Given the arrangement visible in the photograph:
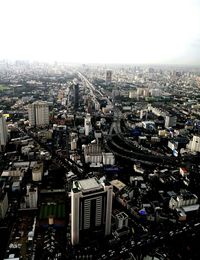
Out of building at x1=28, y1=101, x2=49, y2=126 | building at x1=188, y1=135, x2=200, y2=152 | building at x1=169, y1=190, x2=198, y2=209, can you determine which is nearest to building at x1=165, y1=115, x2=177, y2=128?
building at x1=188, y1=135, x2=200, y2=152

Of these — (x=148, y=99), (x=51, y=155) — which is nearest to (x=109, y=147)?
(x=51, y=155)

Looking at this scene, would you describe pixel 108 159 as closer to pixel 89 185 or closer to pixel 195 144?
pixel 89 185

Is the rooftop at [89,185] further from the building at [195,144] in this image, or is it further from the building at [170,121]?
the building at [170,121]

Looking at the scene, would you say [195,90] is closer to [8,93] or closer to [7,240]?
[8,93]

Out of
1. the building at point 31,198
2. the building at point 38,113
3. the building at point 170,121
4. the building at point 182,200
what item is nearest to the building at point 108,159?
the building at point 182,200

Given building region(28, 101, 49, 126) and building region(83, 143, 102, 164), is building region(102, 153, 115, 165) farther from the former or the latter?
building region(28, 101, 49, 126)
